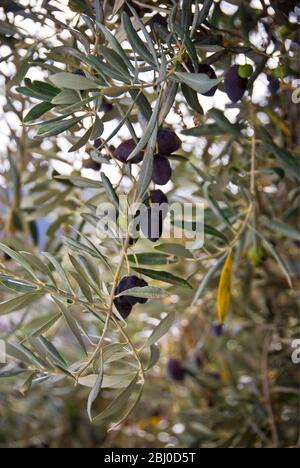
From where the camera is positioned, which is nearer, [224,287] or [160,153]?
[160,153]

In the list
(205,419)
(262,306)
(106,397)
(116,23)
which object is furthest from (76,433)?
(116,23)

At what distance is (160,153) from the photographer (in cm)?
57

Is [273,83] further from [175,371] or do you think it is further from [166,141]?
[175,371]

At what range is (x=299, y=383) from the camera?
1.10 m

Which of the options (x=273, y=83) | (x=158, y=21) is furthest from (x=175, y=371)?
(x=158, y=21)

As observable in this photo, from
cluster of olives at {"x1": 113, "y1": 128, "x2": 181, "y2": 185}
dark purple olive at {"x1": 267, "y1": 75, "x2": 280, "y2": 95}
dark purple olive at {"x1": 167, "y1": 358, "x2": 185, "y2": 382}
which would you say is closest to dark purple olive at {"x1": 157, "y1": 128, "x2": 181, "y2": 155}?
cluster of olives at {"x1": 113, "y1": 128, "x2": 181, "y2": 185}

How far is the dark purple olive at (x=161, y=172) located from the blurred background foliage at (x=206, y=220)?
0.17 ft

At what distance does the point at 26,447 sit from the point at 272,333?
1.67 feet

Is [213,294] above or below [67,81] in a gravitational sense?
below

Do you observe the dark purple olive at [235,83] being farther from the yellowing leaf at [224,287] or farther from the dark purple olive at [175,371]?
the dark purple olive at [175,371]

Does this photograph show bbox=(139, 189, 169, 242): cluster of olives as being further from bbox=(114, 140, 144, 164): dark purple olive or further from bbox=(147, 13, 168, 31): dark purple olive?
bbox=(147, 13, 168, 31): dark purple olive

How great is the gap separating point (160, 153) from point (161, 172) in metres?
0.02
